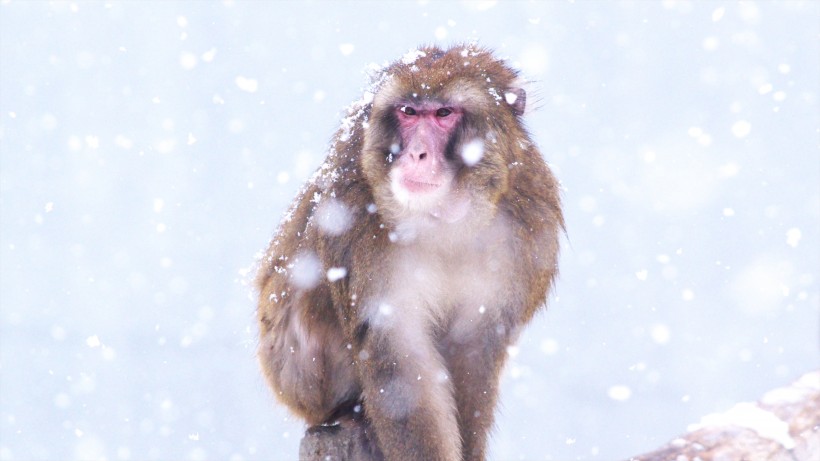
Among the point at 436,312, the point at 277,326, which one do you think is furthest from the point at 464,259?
the point at 277,326

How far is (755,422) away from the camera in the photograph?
301 cm

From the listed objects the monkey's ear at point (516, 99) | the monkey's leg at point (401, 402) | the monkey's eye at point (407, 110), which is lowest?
the monkey's leg at point (401, 402)

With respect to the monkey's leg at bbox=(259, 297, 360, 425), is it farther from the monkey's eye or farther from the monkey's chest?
the monkey's eye

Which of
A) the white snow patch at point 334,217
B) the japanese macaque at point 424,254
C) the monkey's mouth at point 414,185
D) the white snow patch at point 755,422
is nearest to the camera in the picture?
the monkey's mouth at point 414,185

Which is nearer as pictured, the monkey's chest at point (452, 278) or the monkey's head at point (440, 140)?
the monkey's head at point (440, 140)

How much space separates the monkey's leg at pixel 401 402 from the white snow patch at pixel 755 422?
1147mm

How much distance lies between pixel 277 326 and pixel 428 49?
1.07 metres

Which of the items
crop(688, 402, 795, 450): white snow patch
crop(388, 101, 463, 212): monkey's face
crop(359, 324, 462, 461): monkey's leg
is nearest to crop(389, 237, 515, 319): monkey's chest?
crop(359, 324, 462, 461): monkey's leg

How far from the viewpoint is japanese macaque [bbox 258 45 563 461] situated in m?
2.35

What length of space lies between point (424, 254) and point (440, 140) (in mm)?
374

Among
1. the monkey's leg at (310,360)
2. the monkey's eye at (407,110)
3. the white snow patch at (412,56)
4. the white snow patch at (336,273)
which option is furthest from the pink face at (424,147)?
the monkey's leg at (310,360)

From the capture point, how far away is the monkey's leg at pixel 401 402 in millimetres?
2441

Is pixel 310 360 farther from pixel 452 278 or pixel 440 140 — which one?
pixel 440 140

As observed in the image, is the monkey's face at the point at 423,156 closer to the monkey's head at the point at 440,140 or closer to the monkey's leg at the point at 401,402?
the monkey's head at the point at 440,140
